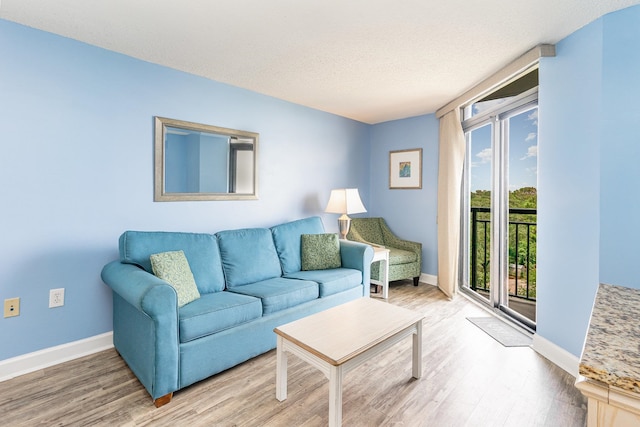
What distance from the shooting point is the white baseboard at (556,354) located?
2.06 metres

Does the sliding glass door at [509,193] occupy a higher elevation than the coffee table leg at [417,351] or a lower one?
higher

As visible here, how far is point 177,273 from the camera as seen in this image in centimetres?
213

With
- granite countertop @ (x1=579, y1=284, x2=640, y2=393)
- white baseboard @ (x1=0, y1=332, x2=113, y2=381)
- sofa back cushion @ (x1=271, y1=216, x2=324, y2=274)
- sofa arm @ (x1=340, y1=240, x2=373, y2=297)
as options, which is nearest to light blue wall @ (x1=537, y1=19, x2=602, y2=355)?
granite countertop @ (x1=579, y1=284, x2=640, y2=393)

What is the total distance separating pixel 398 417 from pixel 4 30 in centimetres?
330

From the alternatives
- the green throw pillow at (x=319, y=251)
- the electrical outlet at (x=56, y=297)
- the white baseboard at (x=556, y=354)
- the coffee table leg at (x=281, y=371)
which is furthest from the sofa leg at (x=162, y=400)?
the white baseboard at (x=556, y=354)

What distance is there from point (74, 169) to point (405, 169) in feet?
12.0

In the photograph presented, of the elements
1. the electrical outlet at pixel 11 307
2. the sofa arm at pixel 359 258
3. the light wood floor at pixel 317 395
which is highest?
the sofa arm at pixel 359 258

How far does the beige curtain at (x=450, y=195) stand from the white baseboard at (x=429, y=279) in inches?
10.6

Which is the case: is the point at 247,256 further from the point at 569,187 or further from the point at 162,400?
the point at 569,187

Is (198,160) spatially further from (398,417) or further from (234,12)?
(398,417)

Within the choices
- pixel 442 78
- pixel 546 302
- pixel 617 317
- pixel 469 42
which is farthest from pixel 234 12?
pixel 546 302

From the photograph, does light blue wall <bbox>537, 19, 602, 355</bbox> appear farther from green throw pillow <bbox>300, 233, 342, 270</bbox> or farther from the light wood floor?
green throw pillow <bbox>300, 233, 342, 270</bbox>

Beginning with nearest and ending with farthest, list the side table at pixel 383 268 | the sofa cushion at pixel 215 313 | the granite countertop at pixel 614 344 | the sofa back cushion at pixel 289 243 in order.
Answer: the granite countertop at pixel 614 344 < the sofa cushion at pixel 215 313 < the sofa back cushion at pixel 289 243 < the side table at pixel 383 268

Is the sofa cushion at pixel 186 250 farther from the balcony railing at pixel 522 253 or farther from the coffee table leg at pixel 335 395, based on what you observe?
the balcony railing at pixel 522 253
